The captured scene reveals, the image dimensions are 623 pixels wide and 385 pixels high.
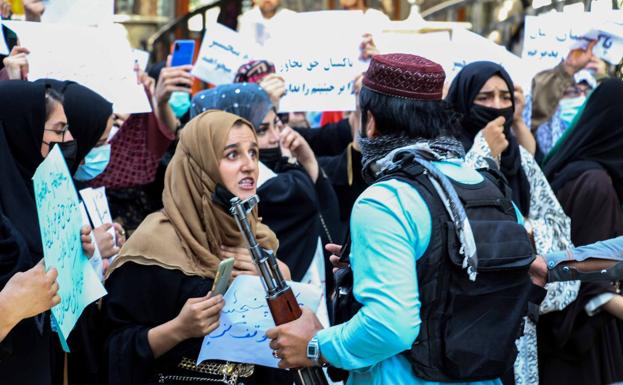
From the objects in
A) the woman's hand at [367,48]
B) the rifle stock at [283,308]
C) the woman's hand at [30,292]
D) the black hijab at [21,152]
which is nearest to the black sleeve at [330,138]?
A: the woman's hand at [367,48]

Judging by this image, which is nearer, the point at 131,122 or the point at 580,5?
the point at 131,122

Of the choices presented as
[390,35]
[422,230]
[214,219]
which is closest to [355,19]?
[390,35]

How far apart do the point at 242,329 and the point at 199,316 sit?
0.65 feet

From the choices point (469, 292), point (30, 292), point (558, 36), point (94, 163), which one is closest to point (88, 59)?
point (94, 163)

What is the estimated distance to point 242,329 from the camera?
3.43m

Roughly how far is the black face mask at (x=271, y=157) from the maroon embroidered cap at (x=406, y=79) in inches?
78.7

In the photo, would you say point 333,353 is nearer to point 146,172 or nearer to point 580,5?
point 146,172

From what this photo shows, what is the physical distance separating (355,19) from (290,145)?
3.90 ft

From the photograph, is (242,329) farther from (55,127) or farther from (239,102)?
(239,102)

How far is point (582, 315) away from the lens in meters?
4.70

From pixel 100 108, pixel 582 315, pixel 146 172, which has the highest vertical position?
pixel 100 108

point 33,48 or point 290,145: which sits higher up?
point 33,48

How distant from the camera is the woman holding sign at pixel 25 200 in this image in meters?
3.21

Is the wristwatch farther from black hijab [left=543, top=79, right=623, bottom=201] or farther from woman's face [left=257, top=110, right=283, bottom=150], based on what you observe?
black hijab [left=543, top=79, right=623, bottom=201]
